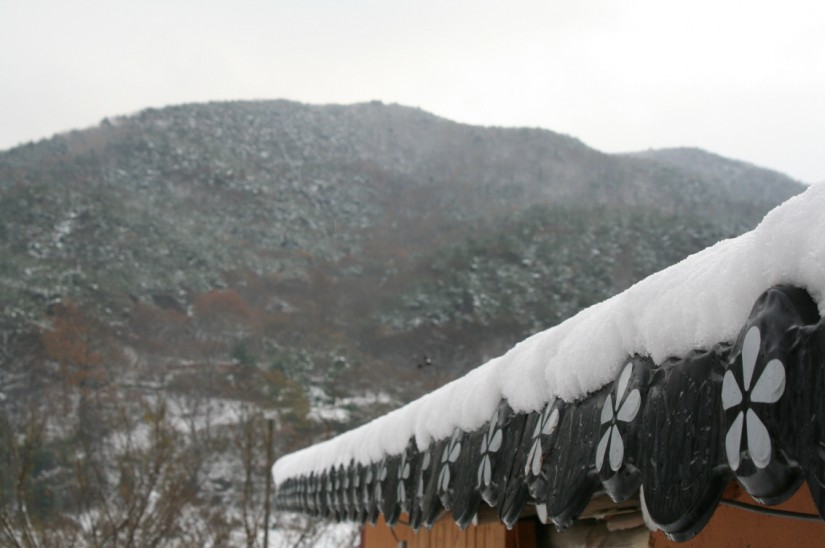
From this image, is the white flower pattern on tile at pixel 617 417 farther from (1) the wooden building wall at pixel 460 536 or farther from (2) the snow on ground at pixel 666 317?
(1) the wooden building wall at pixel 460 536

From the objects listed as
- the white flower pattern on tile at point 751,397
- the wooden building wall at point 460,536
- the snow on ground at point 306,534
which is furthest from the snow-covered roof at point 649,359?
the snow on ground at point 306,534

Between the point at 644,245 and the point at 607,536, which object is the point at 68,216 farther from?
the point at 607,536

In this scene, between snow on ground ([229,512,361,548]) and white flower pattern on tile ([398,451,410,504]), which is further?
snow on ground ([229,512,361,548])

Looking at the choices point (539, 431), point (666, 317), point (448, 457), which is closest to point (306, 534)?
point (448, 457)

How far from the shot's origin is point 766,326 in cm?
62

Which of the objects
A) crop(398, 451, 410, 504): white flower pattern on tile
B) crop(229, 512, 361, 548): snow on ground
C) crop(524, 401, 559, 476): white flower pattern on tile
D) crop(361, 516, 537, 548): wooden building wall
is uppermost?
crop(524, 401, 559, 476): white flower pattern on tile

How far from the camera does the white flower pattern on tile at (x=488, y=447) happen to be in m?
1.32

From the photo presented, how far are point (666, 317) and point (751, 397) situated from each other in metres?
0.16

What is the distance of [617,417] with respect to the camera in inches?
35.1

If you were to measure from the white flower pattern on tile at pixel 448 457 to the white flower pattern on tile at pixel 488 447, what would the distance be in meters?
0.15

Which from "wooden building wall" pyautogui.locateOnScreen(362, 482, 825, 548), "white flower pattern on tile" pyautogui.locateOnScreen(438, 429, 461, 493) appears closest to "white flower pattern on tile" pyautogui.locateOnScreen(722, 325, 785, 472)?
"wooden building wall" pyautogui.locateOnScreen(362, 482, 825, 548)

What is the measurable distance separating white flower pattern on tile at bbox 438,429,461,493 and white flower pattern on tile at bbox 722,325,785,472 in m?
0.91

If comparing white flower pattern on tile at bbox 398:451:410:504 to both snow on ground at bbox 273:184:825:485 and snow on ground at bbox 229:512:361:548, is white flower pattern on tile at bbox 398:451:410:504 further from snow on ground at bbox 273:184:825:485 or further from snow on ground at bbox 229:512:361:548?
snow on ground at bbox 229:512:361:548

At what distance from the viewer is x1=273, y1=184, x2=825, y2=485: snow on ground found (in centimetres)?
63
